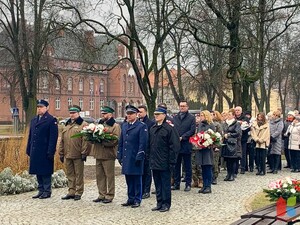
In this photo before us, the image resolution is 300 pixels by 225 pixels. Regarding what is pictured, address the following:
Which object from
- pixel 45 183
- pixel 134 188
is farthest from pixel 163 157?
pixel 45 183

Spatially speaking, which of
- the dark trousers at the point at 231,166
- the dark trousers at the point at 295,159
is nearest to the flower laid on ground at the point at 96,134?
the dark trousers at the point at 231,166

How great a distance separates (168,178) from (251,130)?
7241 mm

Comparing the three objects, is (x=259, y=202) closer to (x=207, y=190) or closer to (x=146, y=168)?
(x=207, y=190)

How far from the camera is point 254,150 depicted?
17922 mm

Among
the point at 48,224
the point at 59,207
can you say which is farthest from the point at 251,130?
the point at 48,224

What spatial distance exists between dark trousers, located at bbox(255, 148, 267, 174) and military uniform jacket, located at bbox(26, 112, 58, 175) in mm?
7134

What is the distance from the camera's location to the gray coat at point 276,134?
1792cm

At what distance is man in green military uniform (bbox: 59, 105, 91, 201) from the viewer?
1220 centimetres

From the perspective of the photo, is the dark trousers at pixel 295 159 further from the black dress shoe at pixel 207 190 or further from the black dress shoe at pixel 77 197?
the black dress shoe at pixel 77 197

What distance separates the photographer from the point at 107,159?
11.8 m

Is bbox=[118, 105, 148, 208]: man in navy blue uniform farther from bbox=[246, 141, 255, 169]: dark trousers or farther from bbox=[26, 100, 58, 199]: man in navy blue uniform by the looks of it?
bbox=[246, 141, 255, 169]: dark trousers

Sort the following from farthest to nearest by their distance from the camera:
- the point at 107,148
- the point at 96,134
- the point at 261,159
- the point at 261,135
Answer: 1. the point at 261,159
2. the point at 261,135
3. the point at 107,148
4. the point at 96,134

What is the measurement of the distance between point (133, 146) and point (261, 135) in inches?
268

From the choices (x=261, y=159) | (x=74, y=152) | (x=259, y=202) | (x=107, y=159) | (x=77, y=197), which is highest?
(x=74, y=152)
